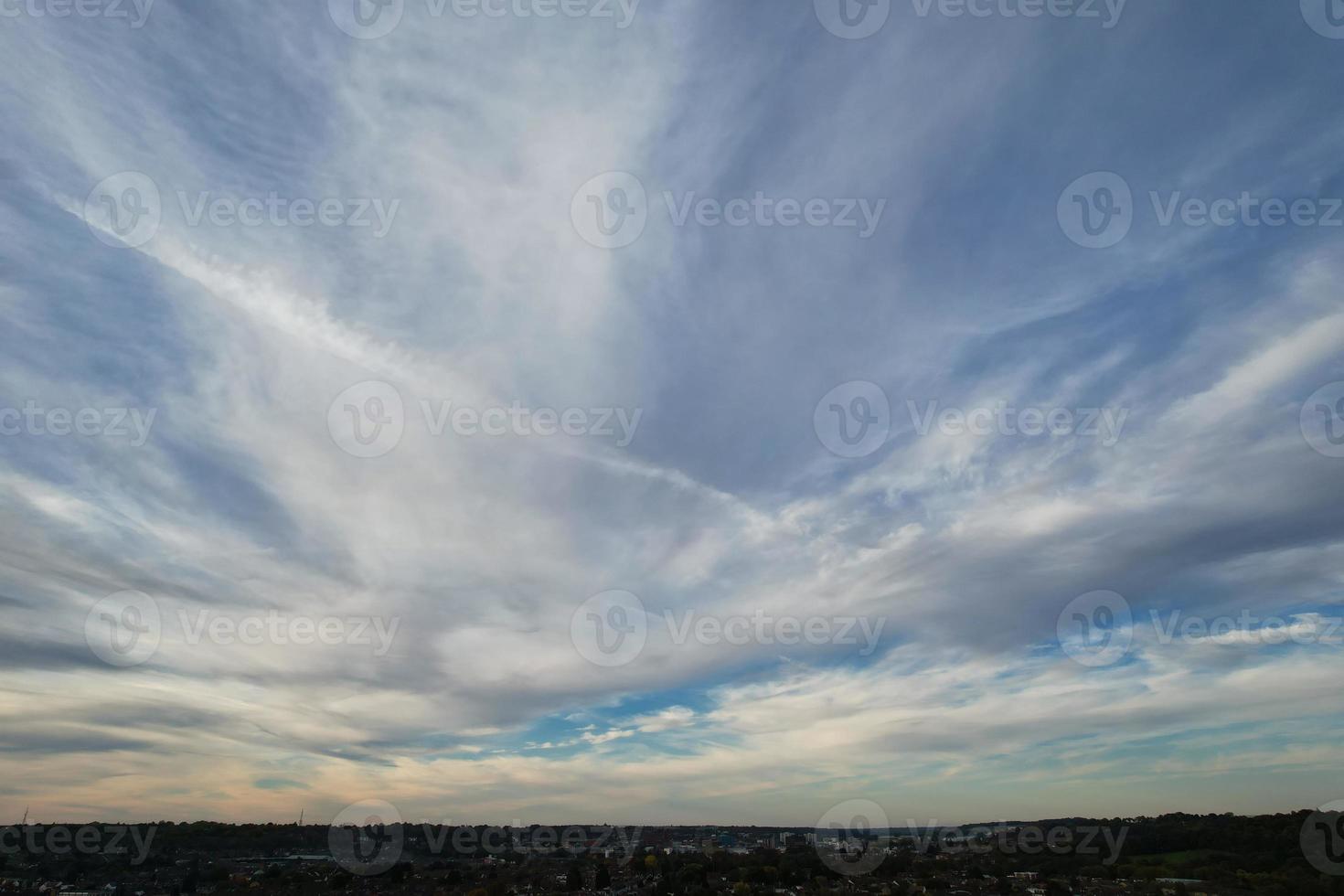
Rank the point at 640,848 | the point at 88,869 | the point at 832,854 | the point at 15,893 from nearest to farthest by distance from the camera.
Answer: the point at 15,893, the point at 88,869, the point at 832,854, the point at 640,848

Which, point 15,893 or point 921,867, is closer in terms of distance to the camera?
point 15,893

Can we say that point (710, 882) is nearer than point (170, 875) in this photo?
Yes

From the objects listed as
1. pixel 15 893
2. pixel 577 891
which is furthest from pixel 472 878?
pixel 15 893

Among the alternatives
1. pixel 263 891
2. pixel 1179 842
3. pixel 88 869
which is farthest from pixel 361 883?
pixel 1179 842

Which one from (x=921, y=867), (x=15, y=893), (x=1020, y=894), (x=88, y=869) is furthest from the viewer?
(x=88, y=869)

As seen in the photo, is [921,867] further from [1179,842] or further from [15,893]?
[15,893]

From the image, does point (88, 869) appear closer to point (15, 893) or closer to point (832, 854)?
point (15, 893)
